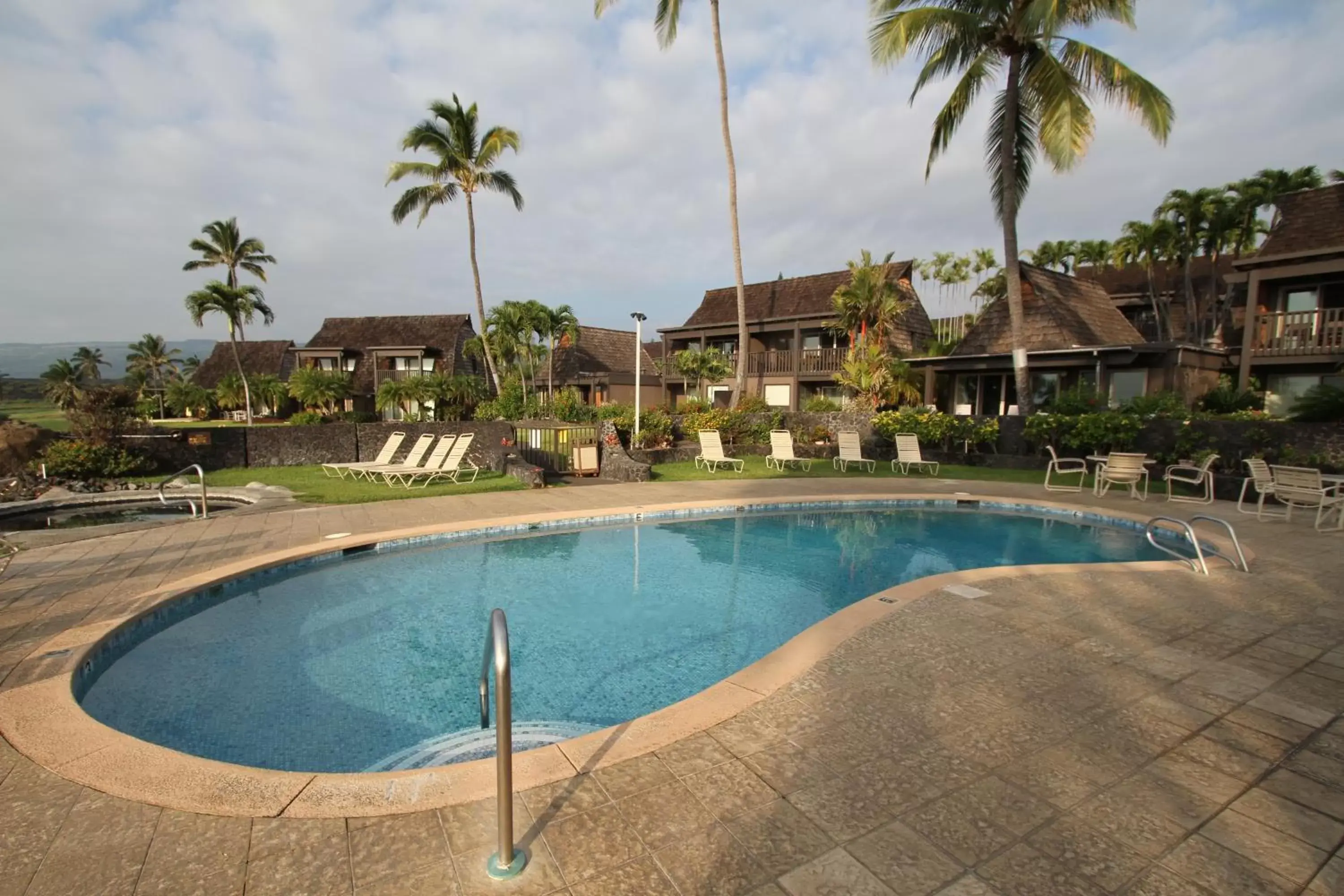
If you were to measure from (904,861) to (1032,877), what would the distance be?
409 millimetres

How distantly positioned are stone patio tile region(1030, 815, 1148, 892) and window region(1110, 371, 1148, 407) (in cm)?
1821

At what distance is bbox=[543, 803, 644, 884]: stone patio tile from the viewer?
6.83 ft

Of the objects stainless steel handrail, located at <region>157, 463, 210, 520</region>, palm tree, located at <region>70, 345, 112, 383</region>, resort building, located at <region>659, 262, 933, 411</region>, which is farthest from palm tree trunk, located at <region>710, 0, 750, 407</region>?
palm tree, located at <region>70, 345, 112, 383</region>

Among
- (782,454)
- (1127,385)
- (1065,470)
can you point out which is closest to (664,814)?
(782,454)

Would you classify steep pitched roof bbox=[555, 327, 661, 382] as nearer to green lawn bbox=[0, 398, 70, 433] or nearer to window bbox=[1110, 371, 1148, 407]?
window bbox=[1110, 371, 1148, 407]

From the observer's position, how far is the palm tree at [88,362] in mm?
72750

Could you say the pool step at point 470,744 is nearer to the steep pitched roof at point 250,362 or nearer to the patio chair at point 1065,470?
the patio chair at point 1065,470

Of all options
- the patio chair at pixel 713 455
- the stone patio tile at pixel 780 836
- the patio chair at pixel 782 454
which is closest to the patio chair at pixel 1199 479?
the patio chair at pixel 782 454

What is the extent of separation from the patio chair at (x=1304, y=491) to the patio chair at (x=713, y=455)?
9.19 meters

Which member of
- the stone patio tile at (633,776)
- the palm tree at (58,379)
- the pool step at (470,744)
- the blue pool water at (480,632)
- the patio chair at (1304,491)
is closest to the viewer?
the stone patio tile at (633,776)

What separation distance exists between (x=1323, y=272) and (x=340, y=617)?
21709mm

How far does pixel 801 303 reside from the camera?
26.8 meters

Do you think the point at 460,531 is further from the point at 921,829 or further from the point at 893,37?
the point at 893,37

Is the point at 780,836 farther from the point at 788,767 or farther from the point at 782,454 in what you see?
the point at 782,454
